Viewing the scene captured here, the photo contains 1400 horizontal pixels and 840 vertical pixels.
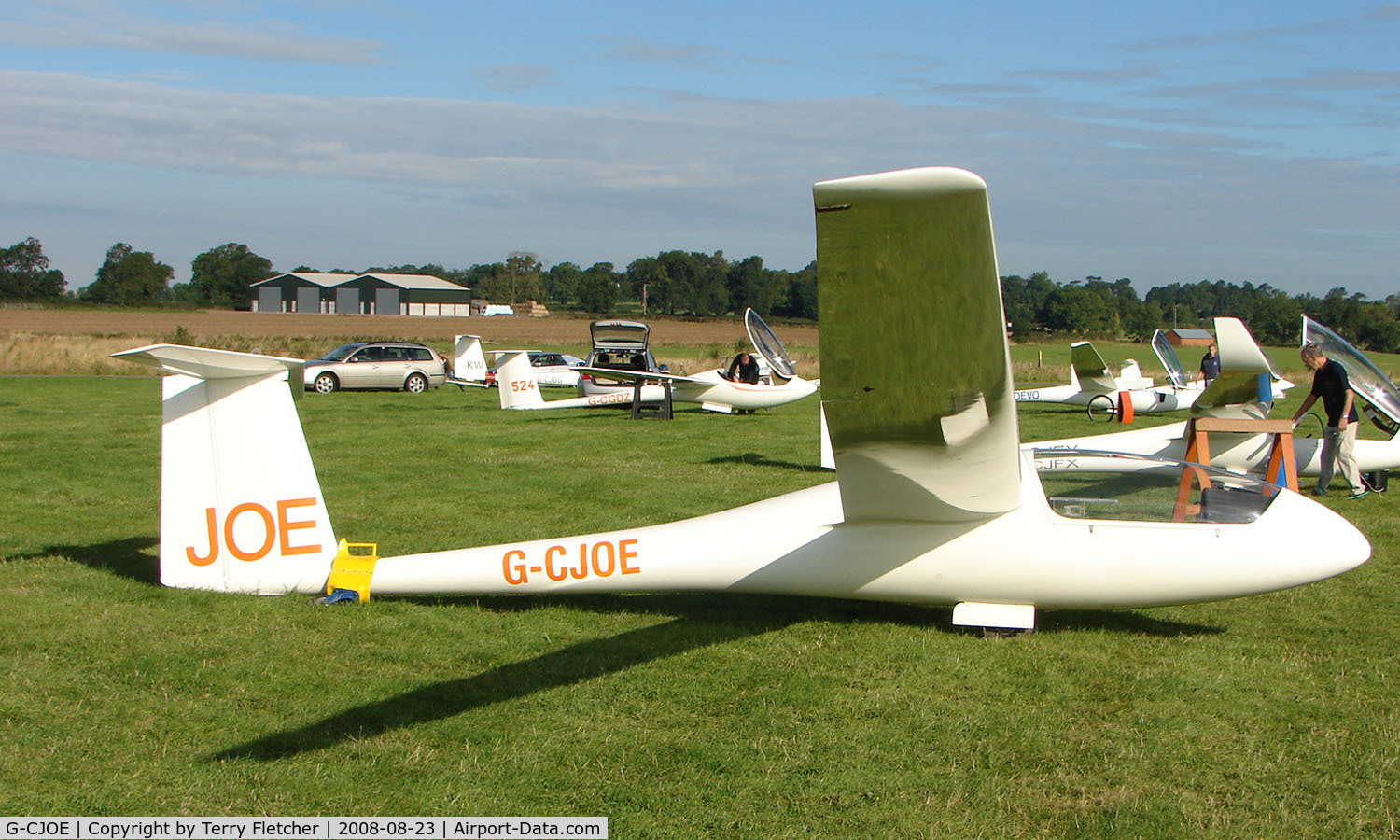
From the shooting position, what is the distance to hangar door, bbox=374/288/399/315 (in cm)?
11088

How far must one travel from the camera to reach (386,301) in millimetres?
111250

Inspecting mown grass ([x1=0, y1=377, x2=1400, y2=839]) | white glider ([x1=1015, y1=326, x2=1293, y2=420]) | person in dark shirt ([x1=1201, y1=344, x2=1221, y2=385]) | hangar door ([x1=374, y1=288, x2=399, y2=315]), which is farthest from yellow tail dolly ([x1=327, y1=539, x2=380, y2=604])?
hangar door ([x1=374, y1=288, x2=399, y2=315])

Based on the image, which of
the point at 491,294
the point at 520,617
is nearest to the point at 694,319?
the point at 491,294

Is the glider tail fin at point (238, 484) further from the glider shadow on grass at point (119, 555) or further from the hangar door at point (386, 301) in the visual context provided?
the hangar door at point (386, 301)

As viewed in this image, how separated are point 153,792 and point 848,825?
2579 millimetres

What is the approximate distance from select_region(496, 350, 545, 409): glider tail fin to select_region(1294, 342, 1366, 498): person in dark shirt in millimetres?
14843

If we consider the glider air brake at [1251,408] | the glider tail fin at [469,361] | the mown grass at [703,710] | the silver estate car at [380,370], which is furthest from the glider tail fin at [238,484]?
the silver estate car at [380,370]

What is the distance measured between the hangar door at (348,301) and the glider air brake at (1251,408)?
359 feet

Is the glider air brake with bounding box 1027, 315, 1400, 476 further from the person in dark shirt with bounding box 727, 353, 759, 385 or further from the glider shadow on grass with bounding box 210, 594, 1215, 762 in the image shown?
the person in dark shirt with bounding box 727, 353, 759, 385

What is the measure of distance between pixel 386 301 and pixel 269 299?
12401 mm

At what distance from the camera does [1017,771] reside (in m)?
4.03
